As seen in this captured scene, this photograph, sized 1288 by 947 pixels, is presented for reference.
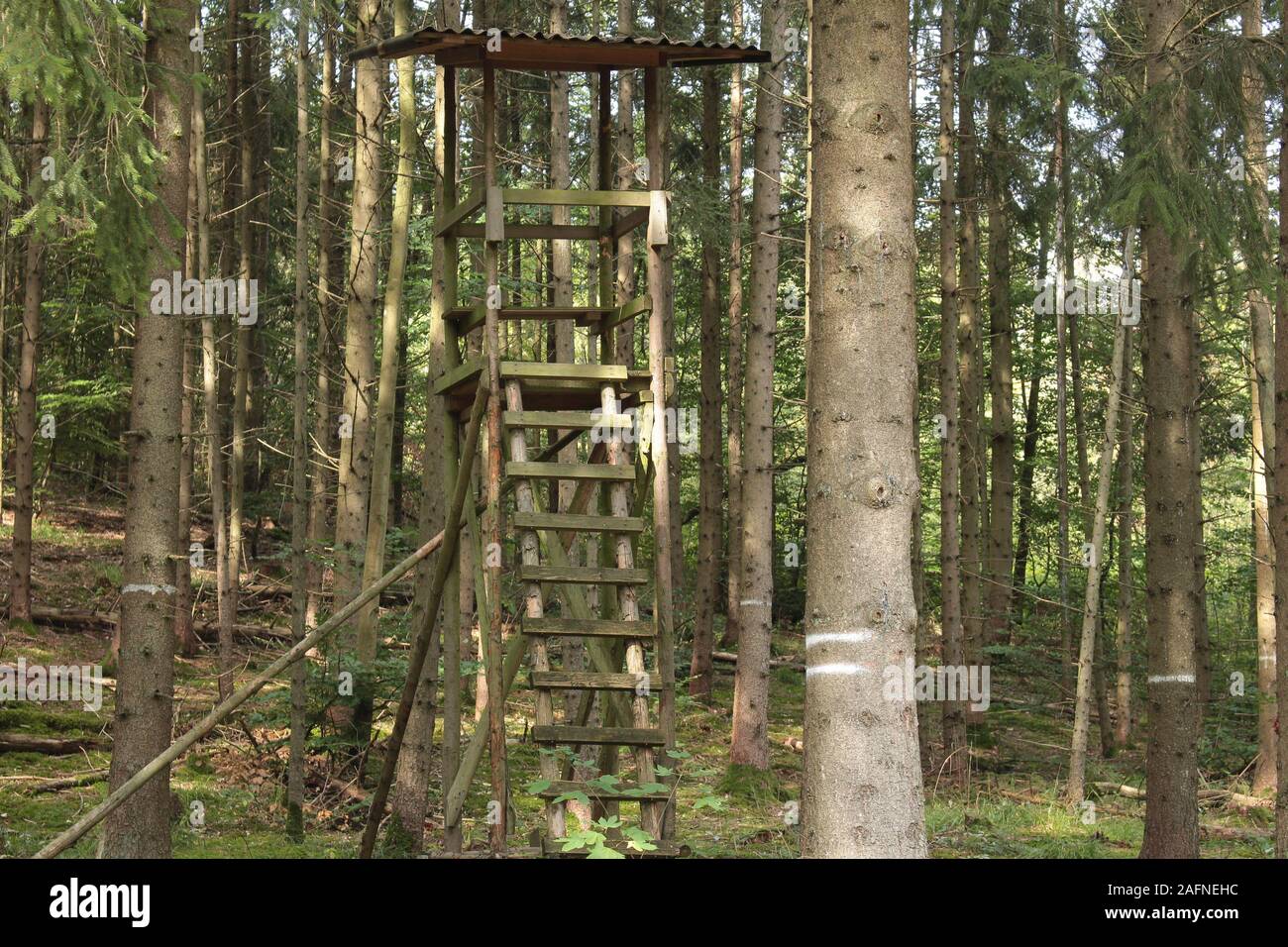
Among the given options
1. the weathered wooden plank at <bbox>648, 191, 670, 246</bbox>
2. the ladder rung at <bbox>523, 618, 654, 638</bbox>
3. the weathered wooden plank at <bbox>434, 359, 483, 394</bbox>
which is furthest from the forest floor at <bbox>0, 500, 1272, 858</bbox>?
the weathered wooden plank at <bbox>648, 191, 670, 246</bbox>

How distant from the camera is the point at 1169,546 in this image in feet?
31.6

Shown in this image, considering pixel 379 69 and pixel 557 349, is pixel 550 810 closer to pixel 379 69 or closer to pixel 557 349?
pixel 557 349

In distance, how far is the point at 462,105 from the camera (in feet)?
63.5

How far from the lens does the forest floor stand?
10.8 m

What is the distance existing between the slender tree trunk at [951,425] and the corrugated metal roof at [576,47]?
25.8 feet

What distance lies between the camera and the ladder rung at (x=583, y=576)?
708 cm

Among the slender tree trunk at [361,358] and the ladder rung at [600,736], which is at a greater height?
the slender tree trunk at [361,358]

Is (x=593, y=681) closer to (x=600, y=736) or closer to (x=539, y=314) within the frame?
(x=600, y=736)

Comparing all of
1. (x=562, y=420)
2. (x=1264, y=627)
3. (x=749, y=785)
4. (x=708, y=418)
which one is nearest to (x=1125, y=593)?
(x=1264, y=627)

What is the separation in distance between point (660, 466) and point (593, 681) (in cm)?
161

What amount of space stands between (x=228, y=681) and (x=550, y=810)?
22.7 ft

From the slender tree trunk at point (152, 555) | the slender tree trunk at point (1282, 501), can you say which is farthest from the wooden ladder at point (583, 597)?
the slender tree trunk at point (1282, 501)

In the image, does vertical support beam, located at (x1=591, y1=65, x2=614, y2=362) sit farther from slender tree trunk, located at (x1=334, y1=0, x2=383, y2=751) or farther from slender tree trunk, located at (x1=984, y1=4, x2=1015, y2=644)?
slender tree trunk, located at (x1=984, y1=4, x2=1015, y2=644)

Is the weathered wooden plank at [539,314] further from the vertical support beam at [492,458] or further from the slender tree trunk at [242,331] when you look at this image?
the slender tree trunk at [242,331]
